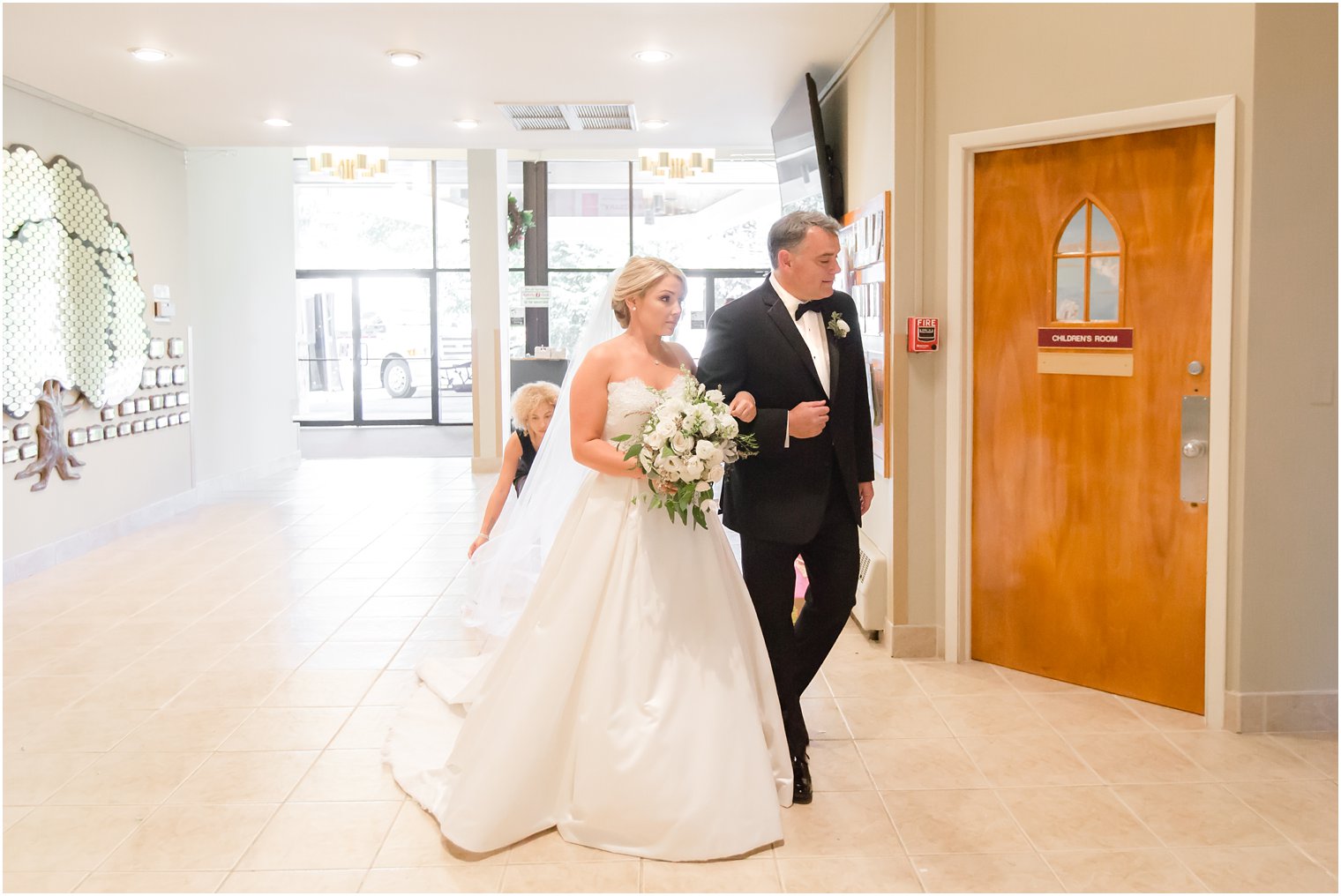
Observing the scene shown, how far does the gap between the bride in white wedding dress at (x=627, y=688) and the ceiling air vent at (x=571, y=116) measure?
3.91 meters

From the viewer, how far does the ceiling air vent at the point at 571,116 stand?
21.9ft

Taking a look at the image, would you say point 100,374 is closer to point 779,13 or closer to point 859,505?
point 779,13

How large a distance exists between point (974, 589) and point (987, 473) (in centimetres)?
49

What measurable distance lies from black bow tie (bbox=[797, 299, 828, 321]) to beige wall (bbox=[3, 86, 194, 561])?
501 cm

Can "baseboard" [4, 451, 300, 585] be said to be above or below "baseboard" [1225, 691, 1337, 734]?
above

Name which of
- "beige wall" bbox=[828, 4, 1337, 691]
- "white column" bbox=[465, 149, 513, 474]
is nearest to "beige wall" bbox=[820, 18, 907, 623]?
"beige wall" bbox=[828, 4, 1337, 691]

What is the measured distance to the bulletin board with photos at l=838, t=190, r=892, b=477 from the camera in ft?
14.7

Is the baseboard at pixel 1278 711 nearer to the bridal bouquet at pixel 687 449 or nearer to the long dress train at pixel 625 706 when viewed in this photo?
the long dress train at pixel 625 706

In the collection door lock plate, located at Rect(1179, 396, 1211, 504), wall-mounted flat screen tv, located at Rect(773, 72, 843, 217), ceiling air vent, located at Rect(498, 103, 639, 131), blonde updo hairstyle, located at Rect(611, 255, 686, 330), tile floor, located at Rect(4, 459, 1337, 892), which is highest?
ceiling air vent, located at Rect(498, 103, 639, 131)

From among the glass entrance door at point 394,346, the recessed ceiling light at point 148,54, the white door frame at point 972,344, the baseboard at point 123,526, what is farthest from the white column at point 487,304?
the white door frame at point 972,344

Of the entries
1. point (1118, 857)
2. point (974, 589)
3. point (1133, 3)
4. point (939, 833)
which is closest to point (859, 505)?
point (939, 833)

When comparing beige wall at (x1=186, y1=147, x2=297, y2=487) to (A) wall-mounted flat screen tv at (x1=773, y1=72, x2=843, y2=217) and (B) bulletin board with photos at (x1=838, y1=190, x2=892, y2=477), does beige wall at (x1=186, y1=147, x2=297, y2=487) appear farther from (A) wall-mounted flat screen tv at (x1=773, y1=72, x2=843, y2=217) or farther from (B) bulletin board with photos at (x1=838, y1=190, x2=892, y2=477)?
(B) bulletin board with photos at (x1=838, y1=190, x2=892, y2=477)

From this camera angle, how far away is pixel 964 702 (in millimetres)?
3967

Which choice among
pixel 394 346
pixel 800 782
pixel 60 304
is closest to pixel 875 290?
pixel 800 782
